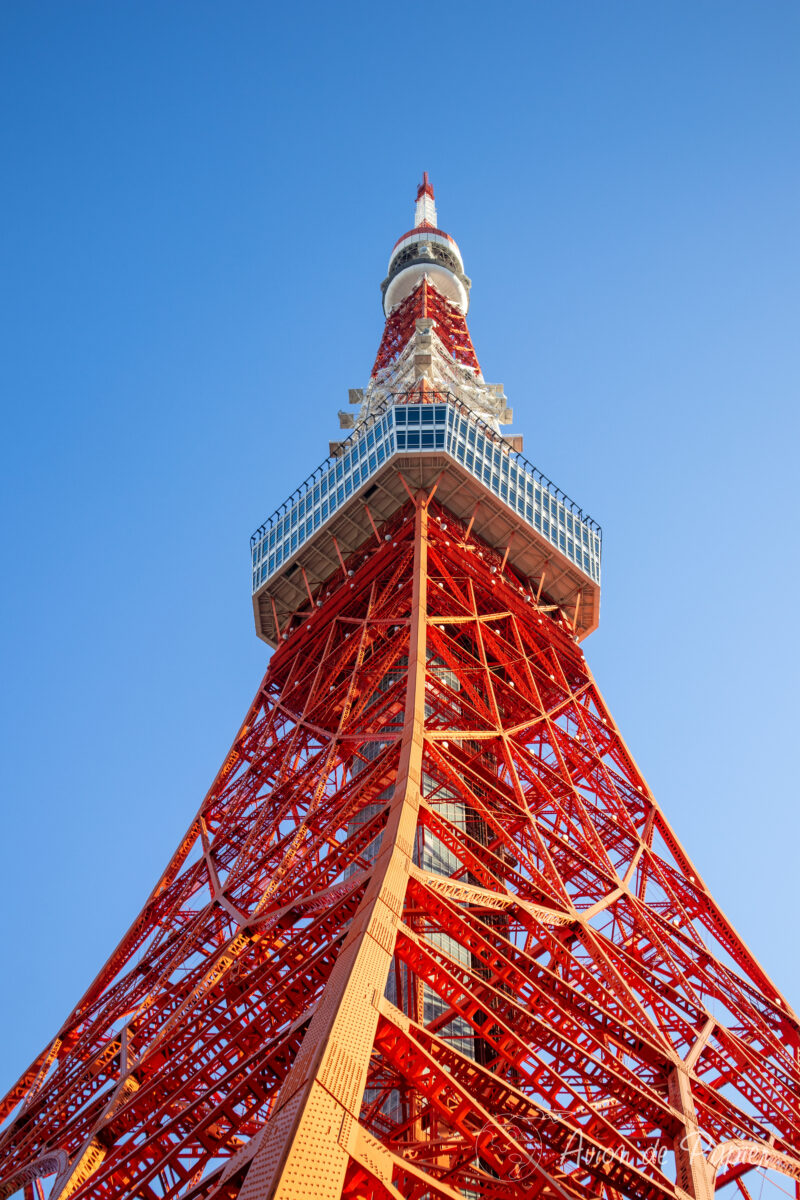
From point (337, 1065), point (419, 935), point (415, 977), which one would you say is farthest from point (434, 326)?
point (337, 1065)

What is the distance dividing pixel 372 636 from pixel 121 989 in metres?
8.68

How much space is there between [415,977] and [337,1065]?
9.22 meters

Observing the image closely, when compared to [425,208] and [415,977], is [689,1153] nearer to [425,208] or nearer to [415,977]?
[415,977]

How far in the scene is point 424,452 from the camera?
2727cm

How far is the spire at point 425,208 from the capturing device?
163 ft

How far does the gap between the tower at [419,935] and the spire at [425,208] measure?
17.3 m

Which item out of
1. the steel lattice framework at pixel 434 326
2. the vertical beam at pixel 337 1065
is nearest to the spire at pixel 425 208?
the steel lattice framework at pixel 434 326

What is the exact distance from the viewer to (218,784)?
24328mm

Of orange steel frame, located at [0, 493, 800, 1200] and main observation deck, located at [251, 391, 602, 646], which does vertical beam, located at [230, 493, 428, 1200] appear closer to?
orange steel frame, located at [0, 493, 800, 1200]

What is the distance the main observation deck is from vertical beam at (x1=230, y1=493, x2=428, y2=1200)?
15449 millimetres

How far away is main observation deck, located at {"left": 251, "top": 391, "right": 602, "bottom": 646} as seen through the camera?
27703mm

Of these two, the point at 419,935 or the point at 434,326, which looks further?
the point at 434,326

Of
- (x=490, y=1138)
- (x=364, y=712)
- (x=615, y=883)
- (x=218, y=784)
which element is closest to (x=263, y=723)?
(x=218, y=784)

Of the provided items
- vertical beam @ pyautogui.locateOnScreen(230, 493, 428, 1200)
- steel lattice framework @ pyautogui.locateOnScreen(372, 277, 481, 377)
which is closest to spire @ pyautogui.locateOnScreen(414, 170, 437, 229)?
steel lattice framework @ pyautogui.locateOnScreen(372, 277, 481, 377)
